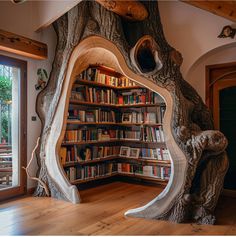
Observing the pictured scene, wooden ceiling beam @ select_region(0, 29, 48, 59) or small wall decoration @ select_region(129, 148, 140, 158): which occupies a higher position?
wooden ceiling beam @ select_region(0, 29, 48, 59)

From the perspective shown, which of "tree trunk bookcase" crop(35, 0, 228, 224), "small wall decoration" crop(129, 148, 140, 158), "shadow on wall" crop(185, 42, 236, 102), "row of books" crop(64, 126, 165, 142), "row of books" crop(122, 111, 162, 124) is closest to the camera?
"tree trunk bookcase" crop(35, 0, 228, 224)

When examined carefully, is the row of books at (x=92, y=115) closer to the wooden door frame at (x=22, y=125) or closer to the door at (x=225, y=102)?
the wooden door frame at (x=22, y=125)

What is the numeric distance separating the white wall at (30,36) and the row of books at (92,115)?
2.11ft

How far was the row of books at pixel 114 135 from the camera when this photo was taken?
15.0 feet

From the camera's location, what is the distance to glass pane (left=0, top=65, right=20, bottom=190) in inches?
163

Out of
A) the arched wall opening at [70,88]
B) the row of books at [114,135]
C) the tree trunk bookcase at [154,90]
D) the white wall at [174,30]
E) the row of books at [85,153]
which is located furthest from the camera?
the row of books at [114,135]

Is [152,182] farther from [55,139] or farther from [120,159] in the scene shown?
[55,139]

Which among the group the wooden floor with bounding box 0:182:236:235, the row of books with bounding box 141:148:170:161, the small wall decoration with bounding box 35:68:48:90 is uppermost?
the small wall decoration with bounding box 35:68:48:90

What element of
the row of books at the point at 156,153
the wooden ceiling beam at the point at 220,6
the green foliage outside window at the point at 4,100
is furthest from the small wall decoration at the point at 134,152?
the wooden ceiling beam at the point at 220,6

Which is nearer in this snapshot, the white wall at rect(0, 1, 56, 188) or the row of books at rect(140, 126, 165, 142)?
the white wall at rect(0, 1, 56, 188)

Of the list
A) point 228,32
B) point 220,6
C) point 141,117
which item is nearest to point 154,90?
point 220,6

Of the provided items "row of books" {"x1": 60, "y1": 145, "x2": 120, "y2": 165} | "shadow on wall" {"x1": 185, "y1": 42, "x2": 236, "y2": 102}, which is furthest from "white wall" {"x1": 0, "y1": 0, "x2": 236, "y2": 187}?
"row of books" {"x1": 60, "y1": 145, "x2": 120, "y2": 165}

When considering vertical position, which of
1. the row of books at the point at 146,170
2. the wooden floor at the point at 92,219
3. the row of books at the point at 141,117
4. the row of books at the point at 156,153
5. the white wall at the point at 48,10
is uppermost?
the white wall at the point at 48,10

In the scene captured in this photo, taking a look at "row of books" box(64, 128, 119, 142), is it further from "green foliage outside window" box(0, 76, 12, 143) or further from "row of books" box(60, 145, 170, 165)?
"green foliage outside window" box(0, 76, 12, 143)
